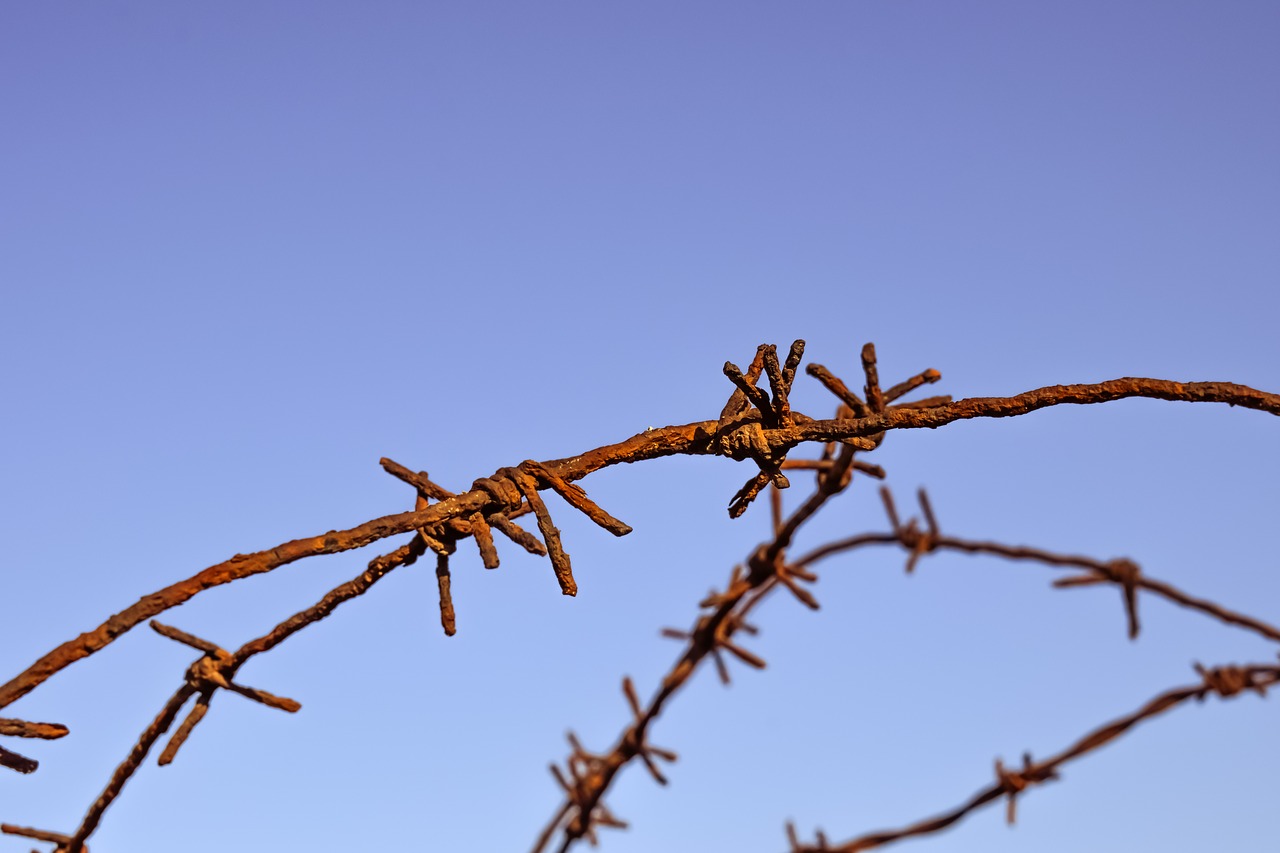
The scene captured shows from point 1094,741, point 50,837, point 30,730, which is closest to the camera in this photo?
point 30,730

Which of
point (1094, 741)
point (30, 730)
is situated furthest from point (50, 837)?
point (1094, 741)

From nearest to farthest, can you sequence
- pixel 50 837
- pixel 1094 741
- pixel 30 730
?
pixel 30 730 < pixel 50 837 < pixel 1094 741

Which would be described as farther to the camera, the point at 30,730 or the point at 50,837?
the point at 50,837

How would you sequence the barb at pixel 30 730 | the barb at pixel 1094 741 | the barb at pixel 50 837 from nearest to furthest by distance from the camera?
the barb at pixel 30 730, the barb at pixel 50 837, the barb at pixel 1094 741

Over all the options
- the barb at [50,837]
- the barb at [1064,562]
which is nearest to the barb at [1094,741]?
the barb at [1064,562]

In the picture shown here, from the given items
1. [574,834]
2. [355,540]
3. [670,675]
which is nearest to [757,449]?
[355,540]

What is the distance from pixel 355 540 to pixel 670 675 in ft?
7.96

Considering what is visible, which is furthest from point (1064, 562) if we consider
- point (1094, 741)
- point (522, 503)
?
point (522, 503)

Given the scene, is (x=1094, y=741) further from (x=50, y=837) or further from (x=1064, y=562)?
(x=50, y=837)

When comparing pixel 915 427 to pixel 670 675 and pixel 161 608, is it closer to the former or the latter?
pixel 161 608

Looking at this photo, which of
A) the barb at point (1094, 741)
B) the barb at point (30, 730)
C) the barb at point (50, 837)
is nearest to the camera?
the barb at point (30, 730)

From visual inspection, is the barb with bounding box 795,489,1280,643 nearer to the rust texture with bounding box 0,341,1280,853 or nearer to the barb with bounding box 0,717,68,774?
the rust texture with bounding box 0,341,1280,853

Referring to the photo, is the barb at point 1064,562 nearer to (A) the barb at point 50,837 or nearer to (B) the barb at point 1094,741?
(B) the barb at point 1094,741

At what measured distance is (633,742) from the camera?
14.6 ft
